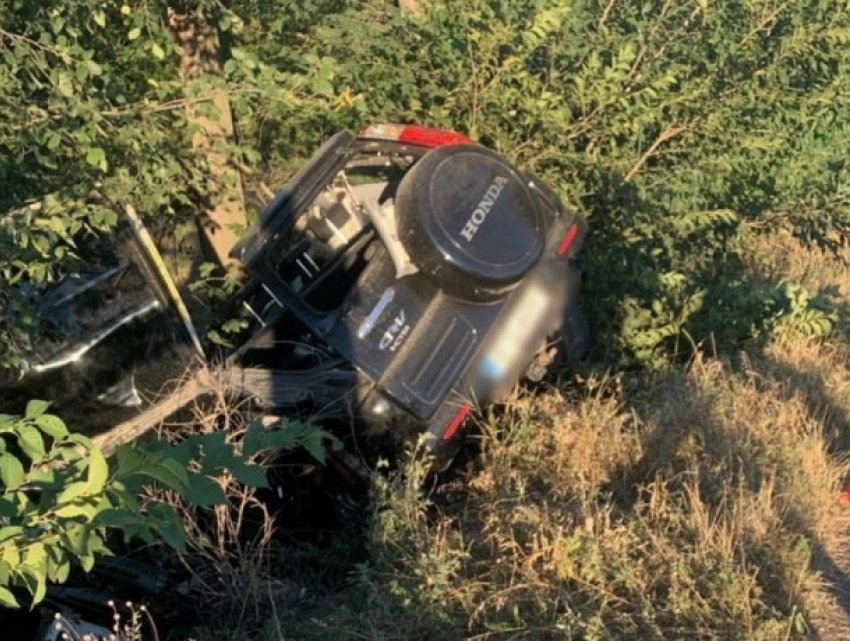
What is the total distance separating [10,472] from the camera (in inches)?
98.7

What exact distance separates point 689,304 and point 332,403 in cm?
254

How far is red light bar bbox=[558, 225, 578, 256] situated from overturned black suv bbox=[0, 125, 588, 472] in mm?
118

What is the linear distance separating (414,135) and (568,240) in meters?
0.95

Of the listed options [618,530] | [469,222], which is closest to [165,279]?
[469,222]

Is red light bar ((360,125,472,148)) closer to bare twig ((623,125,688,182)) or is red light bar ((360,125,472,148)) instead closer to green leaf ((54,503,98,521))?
bare twig ((623,125,688,182))

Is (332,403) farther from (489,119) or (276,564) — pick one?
(489,119)

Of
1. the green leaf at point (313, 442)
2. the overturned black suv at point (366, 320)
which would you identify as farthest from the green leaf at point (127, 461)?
the overturned black suv at point (366, 320)

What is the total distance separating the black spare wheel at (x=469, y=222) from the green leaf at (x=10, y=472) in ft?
9.58

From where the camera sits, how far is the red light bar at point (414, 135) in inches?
226

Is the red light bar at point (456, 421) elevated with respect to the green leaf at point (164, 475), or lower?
lower

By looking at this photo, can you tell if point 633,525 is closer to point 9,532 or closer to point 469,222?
point 469,222

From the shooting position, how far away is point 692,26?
6625 millimetres

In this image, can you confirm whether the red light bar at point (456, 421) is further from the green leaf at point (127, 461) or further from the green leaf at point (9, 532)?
the green leaf at point (9, 532)

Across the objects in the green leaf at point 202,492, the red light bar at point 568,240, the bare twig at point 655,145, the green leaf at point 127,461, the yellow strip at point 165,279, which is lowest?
the yellow strip at point 165,279
